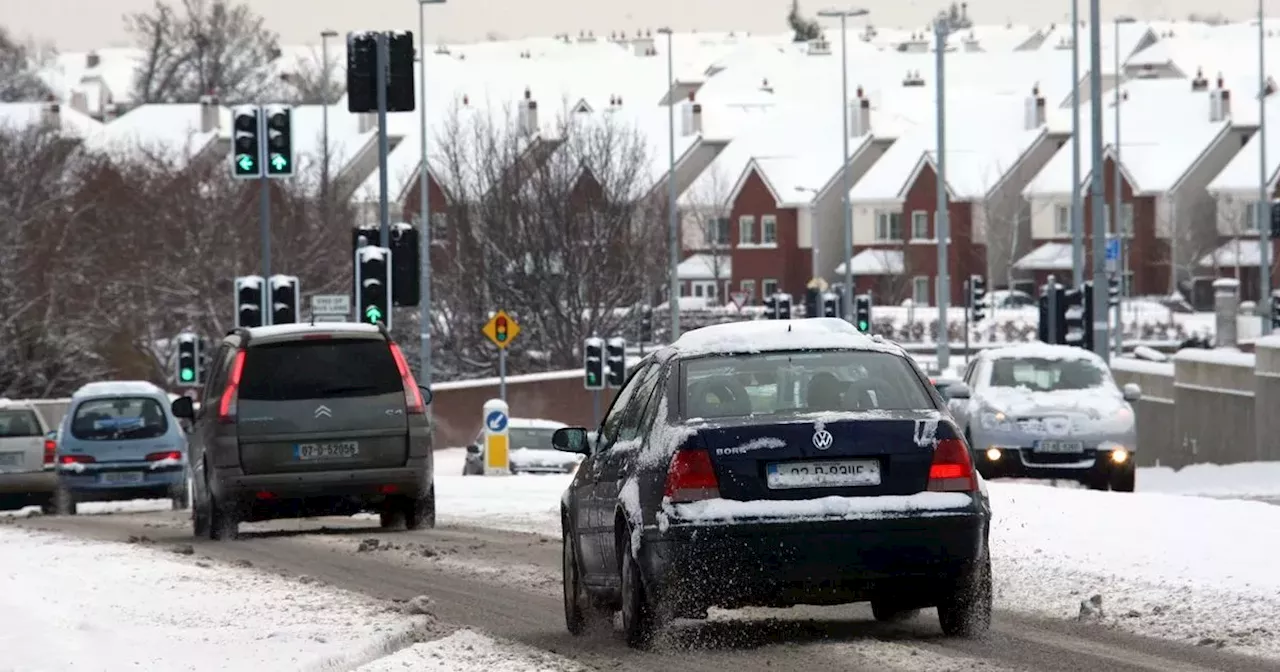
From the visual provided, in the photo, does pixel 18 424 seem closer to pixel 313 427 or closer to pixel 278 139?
pixel 278 139

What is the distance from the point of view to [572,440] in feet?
40.8

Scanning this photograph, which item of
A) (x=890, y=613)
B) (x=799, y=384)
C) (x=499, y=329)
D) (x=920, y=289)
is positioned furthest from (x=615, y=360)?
(x=920, y=289)

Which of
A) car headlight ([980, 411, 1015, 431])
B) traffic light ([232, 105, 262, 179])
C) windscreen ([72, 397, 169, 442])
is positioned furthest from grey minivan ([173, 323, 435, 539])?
traffic light ([232, 105, 262, 179])

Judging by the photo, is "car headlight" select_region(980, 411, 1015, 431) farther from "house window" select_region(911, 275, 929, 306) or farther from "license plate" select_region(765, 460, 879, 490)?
"house window" select_region(911, 275, 929, 306)

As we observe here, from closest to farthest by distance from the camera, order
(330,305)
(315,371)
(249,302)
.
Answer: (315,371) → (330,305) → (249,302)

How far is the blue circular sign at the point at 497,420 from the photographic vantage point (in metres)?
39.4

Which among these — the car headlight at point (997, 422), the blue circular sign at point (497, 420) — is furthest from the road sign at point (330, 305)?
the car headlight at point (997, 422)

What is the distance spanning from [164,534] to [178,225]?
56.2 meters

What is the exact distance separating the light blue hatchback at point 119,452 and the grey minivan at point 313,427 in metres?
8.70

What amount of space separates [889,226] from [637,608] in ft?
322

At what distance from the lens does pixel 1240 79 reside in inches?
4658

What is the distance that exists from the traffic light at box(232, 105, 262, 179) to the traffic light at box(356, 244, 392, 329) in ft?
5.67

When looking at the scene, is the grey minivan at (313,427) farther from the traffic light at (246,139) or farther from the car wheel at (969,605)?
the traffic light at (246,139)

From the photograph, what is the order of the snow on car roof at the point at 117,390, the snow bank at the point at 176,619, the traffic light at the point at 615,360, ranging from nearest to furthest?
1. the snow bank at the point at 176,619
2. the snow on car roof at the point at 117,390
3. the traffic light at the point at 615,360
